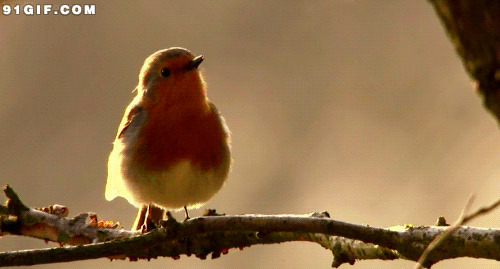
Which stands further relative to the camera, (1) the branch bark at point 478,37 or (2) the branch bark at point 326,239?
(2) the branch bark at point 326,239

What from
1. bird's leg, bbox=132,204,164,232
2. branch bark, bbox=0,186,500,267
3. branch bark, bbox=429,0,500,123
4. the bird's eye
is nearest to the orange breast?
the bird's eye

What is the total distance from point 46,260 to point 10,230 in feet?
3.98

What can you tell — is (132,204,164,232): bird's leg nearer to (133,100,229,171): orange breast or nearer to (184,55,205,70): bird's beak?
(133,100,229,171): orange breast

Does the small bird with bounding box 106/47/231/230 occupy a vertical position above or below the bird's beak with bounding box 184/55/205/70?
below

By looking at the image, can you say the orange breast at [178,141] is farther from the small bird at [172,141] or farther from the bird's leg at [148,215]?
the bird's leg at [148,215]

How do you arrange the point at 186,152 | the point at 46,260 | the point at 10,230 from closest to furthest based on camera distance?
the point at 46,260, the point at 10,230, the point at 186,152

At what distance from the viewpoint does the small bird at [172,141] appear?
13.5ft

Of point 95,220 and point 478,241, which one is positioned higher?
point 95,220

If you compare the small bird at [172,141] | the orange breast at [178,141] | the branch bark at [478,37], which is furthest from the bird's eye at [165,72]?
the branch bark at [478,37]

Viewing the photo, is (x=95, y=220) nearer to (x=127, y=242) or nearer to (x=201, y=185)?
(x=201, y=185)

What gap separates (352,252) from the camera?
2.59 meters

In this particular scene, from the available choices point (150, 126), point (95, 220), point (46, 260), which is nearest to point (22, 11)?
point (150, 126)

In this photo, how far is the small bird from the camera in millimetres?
4117

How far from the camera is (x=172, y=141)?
13.5 feet
